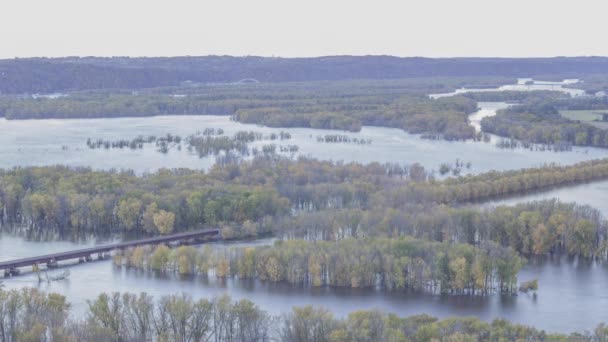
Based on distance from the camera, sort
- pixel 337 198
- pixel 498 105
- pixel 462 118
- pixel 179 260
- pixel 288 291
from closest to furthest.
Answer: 1. pixel 288 291
2. pixel 179 260
3. pixel 337 198
4. pixel 462 118
5. pixel 498 105

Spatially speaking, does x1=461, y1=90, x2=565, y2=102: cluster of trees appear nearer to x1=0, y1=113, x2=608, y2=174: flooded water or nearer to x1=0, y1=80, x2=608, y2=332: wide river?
x1=0, y1=113, x2=608, y2=174: flooded water

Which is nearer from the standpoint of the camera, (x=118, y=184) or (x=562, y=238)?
(x=562, y=238)

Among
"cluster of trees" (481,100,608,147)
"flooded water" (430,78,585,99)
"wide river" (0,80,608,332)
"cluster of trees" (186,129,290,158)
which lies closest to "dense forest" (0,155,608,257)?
"wide river" (0,80,608,332)

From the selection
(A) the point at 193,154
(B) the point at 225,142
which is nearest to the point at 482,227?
(A) the point at 193,154

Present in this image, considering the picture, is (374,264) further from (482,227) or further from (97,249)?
(97,249)

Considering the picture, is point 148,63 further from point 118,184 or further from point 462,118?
point 118,184

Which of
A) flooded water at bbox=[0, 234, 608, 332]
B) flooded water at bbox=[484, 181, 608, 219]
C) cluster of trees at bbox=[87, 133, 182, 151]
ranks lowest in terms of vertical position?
cluster of trees at bbox=[87, 133, 182, 151]

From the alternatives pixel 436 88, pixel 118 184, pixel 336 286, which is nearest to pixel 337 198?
pixel 118 184
